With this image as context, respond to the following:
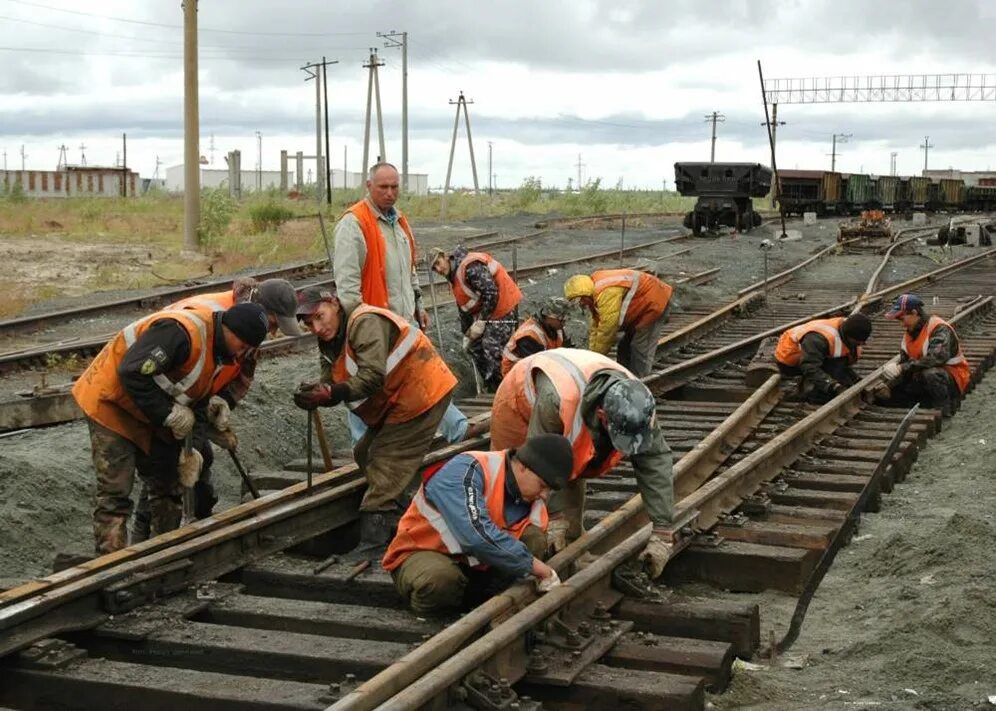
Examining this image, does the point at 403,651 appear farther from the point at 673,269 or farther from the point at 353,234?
the point at 673,269

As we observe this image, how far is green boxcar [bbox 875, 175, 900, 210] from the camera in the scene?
1971 inches

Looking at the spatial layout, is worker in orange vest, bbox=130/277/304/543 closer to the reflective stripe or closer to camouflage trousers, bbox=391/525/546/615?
the reflective stripe

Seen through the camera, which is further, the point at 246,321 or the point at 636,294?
the point at 636,294

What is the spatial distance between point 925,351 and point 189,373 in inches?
269

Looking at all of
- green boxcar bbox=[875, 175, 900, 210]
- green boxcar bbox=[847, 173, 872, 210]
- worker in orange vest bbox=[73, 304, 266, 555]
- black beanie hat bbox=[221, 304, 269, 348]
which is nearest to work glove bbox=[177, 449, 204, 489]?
worker in orange vest bbox=[73, 304, 266, 555]

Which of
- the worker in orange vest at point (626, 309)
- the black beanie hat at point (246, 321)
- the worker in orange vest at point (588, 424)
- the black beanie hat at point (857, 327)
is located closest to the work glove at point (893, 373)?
the black beanie hat at point (857, 327)

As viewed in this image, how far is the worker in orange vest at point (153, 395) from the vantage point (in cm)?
609

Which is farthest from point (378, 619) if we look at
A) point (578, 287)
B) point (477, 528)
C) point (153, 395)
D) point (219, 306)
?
point (578, 287)

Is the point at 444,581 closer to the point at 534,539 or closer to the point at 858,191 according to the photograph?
the point at 534,539

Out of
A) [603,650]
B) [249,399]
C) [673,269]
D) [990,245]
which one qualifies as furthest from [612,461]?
[990,245]

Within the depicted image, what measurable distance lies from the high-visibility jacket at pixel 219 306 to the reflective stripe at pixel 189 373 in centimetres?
14

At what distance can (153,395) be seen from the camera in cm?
610

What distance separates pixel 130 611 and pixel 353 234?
311 cm

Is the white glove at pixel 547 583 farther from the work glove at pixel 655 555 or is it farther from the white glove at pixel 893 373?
the white glove at pixel 893 373
